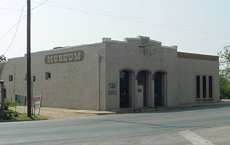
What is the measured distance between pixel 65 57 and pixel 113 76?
5932mm

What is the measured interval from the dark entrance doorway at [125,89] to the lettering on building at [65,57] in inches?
155

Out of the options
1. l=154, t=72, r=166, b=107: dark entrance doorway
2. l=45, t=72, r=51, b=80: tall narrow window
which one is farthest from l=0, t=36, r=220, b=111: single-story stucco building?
l=45, t=72, r=51, b=80: tall narrow window

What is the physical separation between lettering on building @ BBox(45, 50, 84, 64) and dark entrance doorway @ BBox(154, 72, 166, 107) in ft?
25.0

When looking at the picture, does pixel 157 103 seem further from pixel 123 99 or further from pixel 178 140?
pixel 178 140

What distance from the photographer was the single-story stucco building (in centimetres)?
4150

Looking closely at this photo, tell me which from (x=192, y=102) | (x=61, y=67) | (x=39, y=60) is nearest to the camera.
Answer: (x=61, y=67)

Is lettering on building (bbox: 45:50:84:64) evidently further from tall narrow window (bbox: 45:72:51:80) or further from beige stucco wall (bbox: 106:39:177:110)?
beige stucco wall (bbox: 106:39:177:110)

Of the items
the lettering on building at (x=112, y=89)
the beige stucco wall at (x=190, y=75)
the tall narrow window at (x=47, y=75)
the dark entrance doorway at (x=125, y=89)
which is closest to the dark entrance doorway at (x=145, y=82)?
the dark entrance doorway at (x=125, y=89)

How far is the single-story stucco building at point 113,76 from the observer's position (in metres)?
41.5

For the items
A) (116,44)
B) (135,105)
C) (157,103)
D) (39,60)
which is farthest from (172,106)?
(39,60)

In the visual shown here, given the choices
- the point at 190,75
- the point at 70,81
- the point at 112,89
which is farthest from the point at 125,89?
the point at 190,75

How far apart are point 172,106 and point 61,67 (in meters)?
11.0

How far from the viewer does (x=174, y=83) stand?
48.4 metres

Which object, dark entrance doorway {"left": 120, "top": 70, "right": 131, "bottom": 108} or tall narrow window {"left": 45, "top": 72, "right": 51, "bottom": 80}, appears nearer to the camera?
dark entrance doorway {"left": 120, "top": 70, "right": 131, "bottom": 108}
